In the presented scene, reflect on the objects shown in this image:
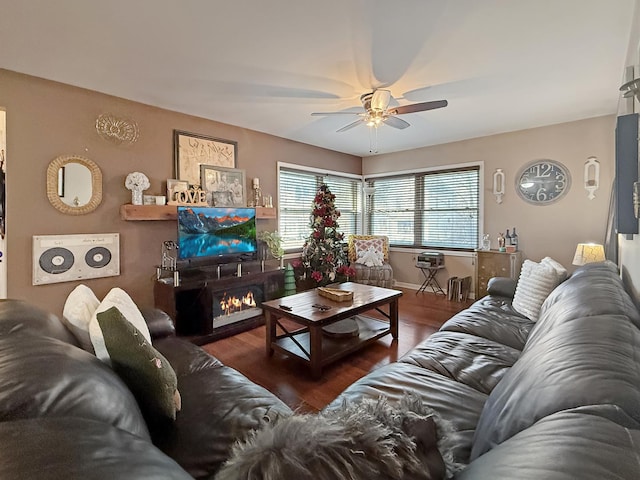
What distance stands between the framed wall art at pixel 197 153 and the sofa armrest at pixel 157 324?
1.97 meters

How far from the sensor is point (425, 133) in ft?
14.8

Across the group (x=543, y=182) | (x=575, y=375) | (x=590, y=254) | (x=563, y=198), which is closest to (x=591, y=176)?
(x=563, y=198)

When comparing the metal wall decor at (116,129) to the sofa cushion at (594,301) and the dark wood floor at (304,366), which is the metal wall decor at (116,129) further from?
the sofa cushion at (594,301)

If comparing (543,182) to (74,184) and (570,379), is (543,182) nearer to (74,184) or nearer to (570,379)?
(570,379)

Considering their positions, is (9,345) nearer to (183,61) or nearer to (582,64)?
(183,61)

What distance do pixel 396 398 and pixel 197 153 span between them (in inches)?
136

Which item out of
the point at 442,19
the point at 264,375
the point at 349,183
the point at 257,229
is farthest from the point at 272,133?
the point at 264,375

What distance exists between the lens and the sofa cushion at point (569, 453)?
47 cm

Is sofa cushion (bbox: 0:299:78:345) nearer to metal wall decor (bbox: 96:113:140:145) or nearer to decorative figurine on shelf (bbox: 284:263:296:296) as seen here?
metal wall decor (bbox: 96:113:140:145)

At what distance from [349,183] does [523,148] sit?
284cm

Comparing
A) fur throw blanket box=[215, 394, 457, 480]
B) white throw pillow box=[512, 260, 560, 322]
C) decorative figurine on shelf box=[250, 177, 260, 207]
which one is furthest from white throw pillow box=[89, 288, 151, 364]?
decorative figurine on shelf box=[250, 177, 260, 207]

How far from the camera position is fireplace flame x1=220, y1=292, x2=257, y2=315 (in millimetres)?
3572

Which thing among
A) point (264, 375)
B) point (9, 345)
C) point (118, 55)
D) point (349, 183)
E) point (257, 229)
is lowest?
point (264, 375)

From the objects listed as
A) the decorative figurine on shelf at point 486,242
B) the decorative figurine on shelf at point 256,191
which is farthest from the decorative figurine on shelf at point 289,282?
the decorative figurine on shelf at point 486,242
